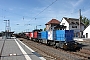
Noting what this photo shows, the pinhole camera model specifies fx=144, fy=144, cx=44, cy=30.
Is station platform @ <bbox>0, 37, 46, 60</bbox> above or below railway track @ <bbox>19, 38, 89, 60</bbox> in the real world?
above

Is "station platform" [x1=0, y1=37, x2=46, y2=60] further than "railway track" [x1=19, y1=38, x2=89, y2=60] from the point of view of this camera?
No

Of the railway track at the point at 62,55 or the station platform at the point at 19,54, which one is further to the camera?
the railway track at the point at 62,55

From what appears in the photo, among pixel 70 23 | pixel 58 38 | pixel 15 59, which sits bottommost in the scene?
pixel 15 59

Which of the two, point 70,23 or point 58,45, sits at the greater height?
point 70,23

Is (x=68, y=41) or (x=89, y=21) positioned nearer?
(x=68, y=41)

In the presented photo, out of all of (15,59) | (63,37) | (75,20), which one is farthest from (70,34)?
(75,20)

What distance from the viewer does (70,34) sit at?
61.8 ft

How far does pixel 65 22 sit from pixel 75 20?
6031 millimetres

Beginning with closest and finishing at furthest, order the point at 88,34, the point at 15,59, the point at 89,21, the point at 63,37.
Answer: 1. the point at 15,59
2. the point at 63,37
3. the point at 88,34
4. the point at 89,21

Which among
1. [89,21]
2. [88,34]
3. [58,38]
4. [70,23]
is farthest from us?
[89,21]

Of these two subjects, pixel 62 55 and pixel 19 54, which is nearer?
pixel 19 54

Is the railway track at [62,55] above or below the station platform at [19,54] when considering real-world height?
below

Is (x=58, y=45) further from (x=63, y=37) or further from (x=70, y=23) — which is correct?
(x=70, y=23)

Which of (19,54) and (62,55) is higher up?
(19,54)
